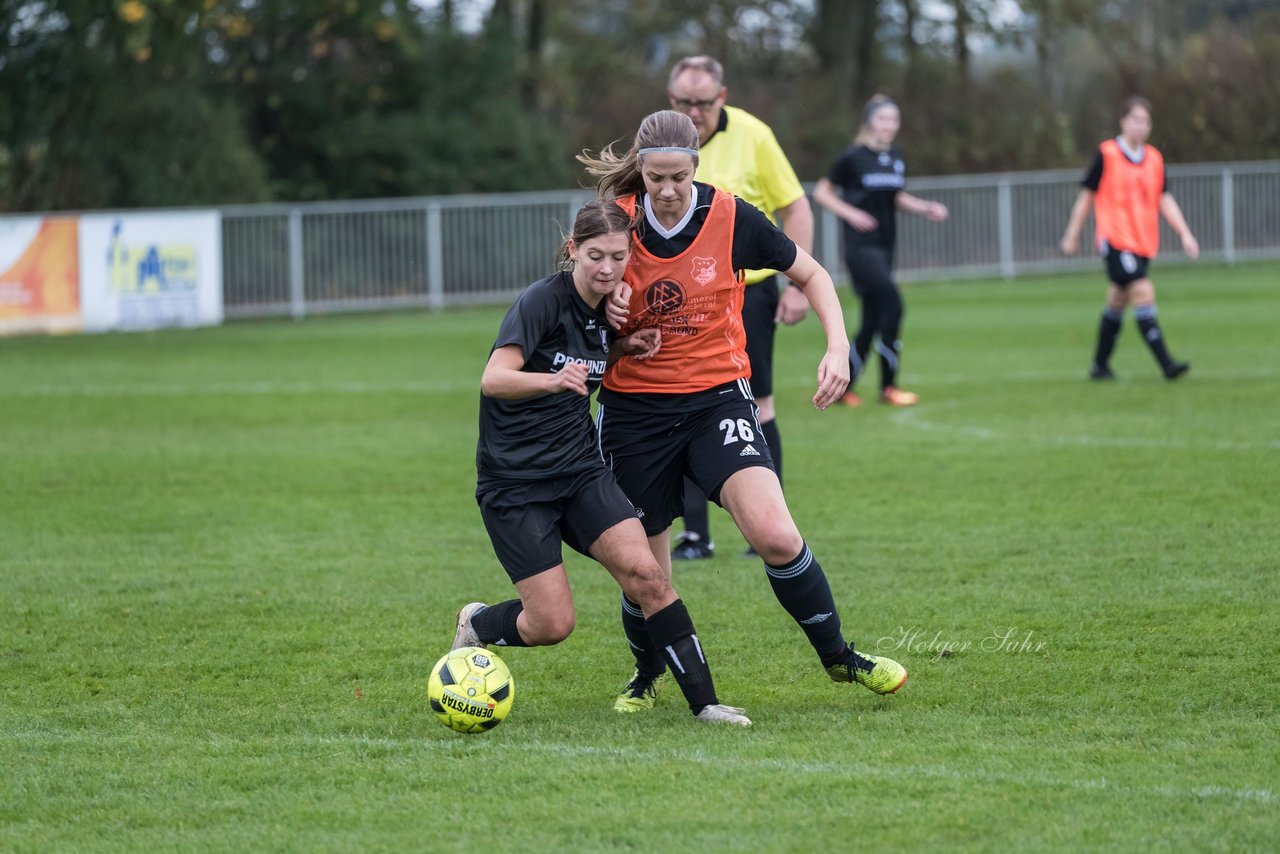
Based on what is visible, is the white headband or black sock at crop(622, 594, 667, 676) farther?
black sock at crop(622, 594, 667, 676)

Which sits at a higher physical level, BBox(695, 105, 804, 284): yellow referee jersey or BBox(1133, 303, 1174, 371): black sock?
BBox(695, 105, 804, 284): yellow referee jersey

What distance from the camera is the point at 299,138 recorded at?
1328 inches

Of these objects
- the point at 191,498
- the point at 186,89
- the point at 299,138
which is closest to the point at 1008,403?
the point at 191,498

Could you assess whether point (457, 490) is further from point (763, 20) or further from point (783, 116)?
point (763, 20)

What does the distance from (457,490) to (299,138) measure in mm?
24492

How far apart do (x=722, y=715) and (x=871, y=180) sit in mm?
8403

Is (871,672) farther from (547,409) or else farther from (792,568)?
(547,409)

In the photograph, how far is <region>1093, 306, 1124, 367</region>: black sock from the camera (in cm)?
1468

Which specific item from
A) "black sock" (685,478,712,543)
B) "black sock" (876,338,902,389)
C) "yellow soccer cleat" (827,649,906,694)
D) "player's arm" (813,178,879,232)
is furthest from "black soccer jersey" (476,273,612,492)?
"black sock" (876,338,902,389)

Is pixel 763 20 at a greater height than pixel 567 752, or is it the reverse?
pixel 763 20

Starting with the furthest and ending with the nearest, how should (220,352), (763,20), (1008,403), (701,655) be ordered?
(763,20) → (220,352) → (1008,403) → (701,655)

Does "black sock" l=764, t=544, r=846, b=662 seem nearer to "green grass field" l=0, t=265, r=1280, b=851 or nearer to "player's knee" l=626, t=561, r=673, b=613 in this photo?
"green grass field" l=0, t=265, r=1280, b=851

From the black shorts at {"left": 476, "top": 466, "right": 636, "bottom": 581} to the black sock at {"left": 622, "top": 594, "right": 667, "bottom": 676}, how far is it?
39 centimetres

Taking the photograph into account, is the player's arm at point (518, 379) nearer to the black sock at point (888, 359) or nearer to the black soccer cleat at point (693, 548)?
the black soccer cleat at point (693, 548)
